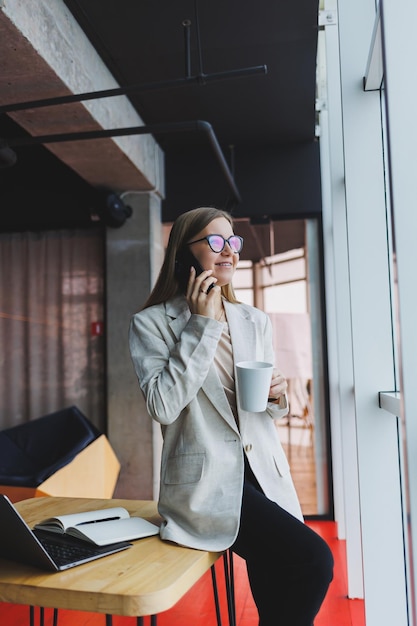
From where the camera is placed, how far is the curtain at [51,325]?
209 inches

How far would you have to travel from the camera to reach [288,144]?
17.2 ft

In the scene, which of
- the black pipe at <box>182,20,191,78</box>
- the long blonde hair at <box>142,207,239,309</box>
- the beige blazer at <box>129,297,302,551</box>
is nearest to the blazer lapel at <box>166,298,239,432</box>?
the beige blazer at <box>129,297,302,551</box>

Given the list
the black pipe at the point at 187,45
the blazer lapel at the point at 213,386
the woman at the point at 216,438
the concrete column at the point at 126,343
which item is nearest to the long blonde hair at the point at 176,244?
the woman at the point at 216,438

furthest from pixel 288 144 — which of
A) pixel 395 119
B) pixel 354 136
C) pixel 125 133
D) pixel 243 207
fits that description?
pixel 395 119

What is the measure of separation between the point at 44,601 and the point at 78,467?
10.3ft

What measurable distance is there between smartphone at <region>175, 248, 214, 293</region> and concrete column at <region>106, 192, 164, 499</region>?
3199 millimetres

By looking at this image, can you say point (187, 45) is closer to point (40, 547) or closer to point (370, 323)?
point (370, 323)

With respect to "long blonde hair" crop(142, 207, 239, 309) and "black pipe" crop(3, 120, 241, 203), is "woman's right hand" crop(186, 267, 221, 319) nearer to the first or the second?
"long blonde hair" crop(142, 207, 239, 309)

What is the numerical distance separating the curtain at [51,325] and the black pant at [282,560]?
3819 mm

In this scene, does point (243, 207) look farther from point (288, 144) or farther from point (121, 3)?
point (121, 3)

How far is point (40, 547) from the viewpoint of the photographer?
4.09 ft

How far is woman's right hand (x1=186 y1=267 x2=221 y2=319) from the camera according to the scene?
171 cm

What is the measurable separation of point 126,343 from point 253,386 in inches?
146

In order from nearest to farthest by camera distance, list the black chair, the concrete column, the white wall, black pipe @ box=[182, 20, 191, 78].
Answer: the white wall → black pipe @ box=[182, 20, 191, 78] → the black chair → the concrete column
